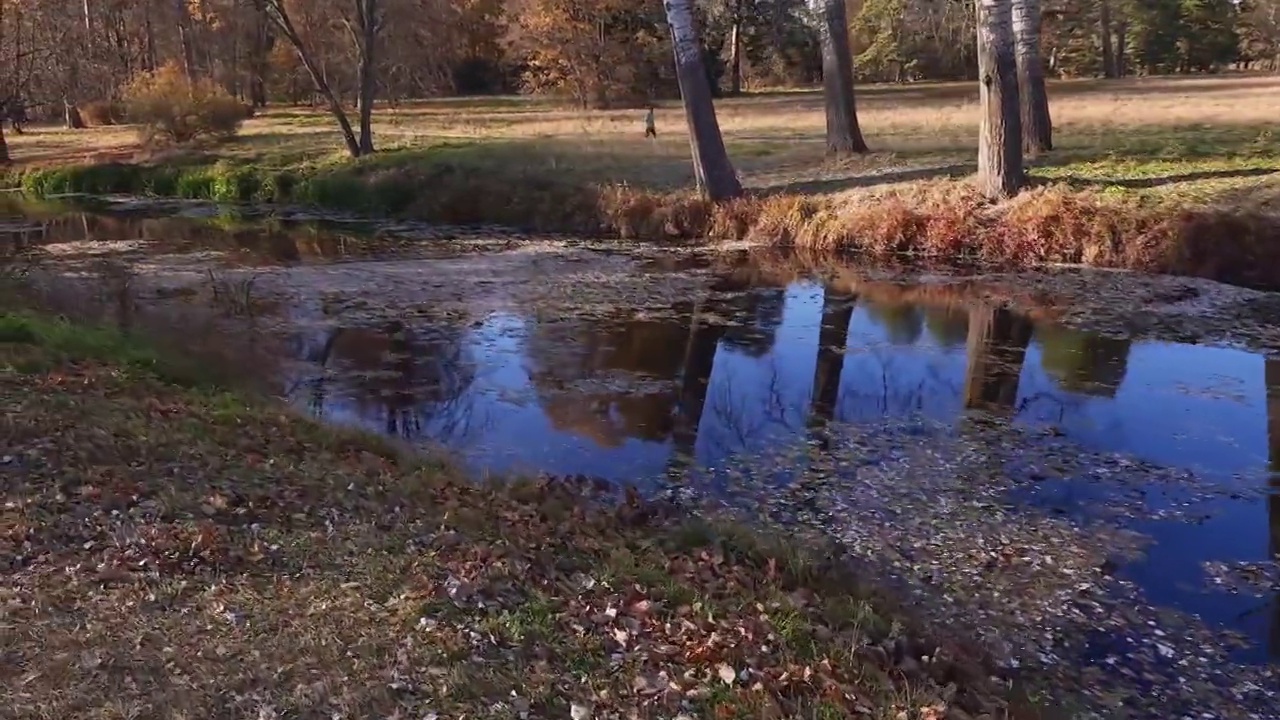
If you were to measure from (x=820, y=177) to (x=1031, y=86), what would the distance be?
14.0 ft

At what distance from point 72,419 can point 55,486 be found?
4.91 ft

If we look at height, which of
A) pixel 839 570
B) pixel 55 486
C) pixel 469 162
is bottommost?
pixel 839 570

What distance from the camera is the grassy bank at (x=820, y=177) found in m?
16.9

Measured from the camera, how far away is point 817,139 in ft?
92.2

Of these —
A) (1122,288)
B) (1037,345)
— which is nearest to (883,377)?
(1037,345)

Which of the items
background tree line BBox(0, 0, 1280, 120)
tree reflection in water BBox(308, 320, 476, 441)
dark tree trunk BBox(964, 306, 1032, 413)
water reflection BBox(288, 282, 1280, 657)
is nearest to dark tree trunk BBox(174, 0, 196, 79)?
background tree line BBox(0, 0, 1280, 120)

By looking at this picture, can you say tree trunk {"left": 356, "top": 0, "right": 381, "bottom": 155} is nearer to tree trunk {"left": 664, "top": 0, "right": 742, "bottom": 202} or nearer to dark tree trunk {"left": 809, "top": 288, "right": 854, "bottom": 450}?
tree trunk {"left": 664, "top": 0, "right": 742, "bottom": 202}

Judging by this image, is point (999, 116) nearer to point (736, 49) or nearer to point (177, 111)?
point (177, 111)

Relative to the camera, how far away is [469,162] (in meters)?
26.5

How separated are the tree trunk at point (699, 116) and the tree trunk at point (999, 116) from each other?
4.73m

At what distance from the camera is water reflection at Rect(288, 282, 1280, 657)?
374 inches

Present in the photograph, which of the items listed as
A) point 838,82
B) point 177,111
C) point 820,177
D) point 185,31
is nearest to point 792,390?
point 820,177

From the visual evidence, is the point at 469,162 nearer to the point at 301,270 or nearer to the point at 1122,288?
the point at 301,270

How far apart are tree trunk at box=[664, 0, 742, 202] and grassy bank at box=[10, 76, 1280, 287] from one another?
0.52 meters
